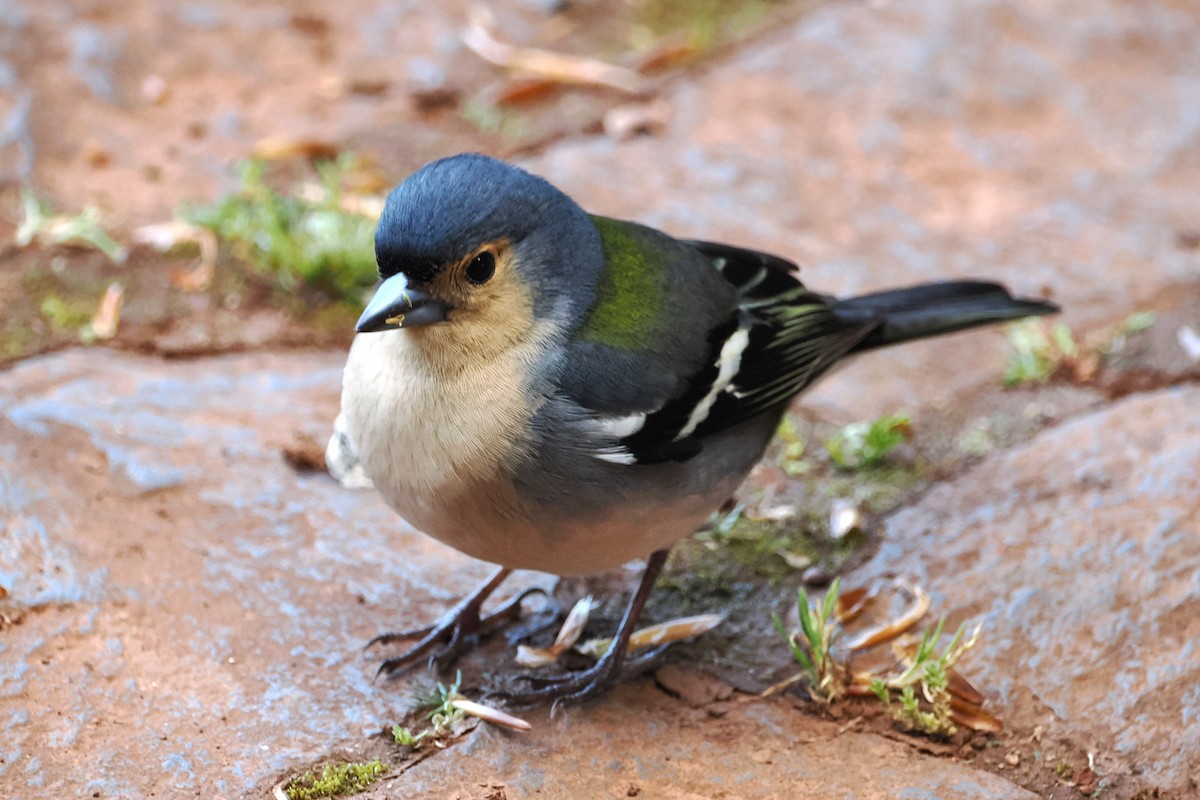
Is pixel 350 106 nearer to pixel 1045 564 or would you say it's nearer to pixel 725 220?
pixel 725 220

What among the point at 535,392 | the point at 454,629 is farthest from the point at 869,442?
the point at 454,629

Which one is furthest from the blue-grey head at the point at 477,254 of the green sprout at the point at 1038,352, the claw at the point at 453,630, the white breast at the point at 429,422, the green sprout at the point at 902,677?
the green sprout at the point at 1038,352

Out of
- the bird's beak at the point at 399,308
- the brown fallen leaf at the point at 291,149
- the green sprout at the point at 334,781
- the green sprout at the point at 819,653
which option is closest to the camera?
the green sprout at the point at 334,781

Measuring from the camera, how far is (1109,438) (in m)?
4.00

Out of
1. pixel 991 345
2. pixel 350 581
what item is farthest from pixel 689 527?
pixel 991 345

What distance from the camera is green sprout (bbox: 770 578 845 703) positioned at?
337 cm

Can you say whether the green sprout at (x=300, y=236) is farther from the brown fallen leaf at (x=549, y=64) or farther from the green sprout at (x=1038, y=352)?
the green sprout at (x=1038, y=352)

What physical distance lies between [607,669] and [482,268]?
3.78 ft

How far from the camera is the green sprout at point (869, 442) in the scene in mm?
4109

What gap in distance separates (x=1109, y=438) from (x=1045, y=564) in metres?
0.58

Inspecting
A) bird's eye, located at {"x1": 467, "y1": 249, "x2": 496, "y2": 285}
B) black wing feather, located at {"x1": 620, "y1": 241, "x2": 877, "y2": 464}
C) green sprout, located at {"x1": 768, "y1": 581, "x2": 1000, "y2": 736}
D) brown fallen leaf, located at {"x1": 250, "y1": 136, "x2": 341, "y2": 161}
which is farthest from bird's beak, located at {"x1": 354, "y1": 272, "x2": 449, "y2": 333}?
brown fallen leaf, located at {"x1": 250, "y1": 136, "x2": 341, "y2": 161}

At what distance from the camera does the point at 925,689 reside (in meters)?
3.28

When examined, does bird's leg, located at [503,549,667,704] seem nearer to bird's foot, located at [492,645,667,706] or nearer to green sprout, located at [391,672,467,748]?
bird's foot, located at [492,645,667,706]

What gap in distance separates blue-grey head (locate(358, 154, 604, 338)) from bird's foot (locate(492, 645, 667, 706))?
0.94 metres
